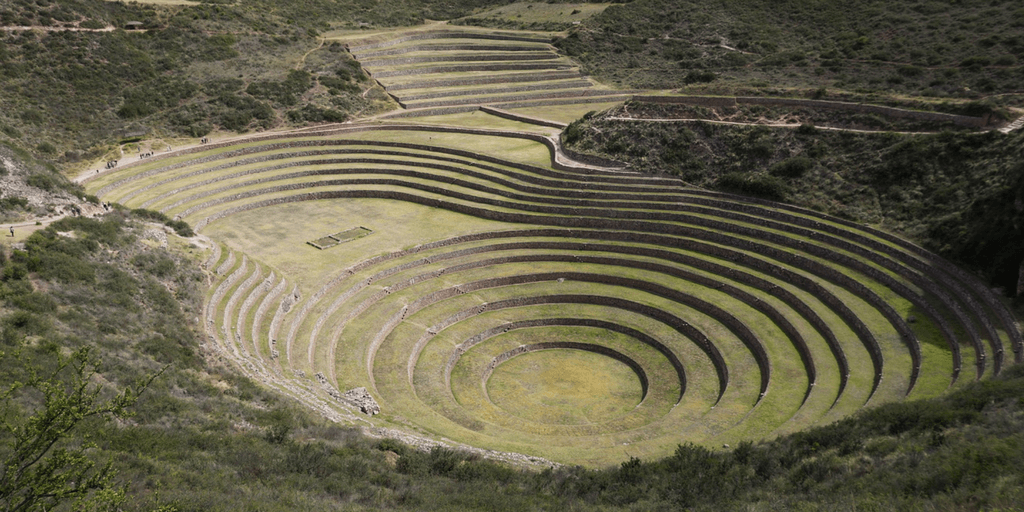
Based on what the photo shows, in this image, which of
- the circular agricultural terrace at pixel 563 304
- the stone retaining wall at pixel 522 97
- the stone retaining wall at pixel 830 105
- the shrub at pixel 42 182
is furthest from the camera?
the stone retaining wall at pixel 522 97

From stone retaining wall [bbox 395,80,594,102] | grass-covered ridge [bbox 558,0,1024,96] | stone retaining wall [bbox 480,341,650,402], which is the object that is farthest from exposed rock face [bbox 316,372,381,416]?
stone retaining wall [bbox 395,80,594,102]

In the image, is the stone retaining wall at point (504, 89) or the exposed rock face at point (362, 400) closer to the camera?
the exposed rock face at point (362, 400)

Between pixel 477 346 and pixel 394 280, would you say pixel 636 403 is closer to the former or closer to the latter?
pixel 477 346

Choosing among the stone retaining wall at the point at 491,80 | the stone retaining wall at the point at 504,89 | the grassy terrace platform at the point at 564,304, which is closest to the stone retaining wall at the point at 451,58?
the stone retaining wall at the point at 491,80

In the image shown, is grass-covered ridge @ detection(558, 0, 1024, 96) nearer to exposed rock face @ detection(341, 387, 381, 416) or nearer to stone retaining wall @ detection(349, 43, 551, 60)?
stone retaining wall @ detection(349, 43, 551, 60)

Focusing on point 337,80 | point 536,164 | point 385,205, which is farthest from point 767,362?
point 337,80

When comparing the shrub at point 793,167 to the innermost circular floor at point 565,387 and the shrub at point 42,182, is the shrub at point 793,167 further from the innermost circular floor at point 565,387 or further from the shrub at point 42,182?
the shrub at point 42,182
